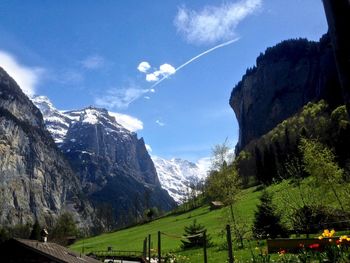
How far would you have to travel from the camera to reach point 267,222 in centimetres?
3653

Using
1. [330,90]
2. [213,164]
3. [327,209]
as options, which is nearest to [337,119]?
[330,90]

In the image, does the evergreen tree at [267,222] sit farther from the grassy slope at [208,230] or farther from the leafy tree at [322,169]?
the leafy tree at [322,169]

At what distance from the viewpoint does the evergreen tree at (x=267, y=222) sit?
1409 inches

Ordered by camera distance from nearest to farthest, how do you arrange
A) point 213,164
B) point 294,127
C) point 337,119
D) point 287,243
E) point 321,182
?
point 287,243, point 321,182, point 213,164, point 337,119, point 294,127

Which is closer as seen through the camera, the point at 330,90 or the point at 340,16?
the point at 340,16

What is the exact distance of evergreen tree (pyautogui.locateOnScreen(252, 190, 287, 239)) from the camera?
117 feet

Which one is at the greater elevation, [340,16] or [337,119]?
[337,119]

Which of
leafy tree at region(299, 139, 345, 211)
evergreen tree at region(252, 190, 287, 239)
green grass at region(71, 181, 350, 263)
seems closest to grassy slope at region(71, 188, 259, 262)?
green grass at region(71, 181, 350, 263)

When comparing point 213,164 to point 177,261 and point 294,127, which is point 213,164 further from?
point 294,127

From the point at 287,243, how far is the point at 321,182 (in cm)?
1651

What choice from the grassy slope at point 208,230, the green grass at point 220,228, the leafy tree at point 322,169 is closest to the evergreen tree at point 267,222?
the green grass at point 220,228

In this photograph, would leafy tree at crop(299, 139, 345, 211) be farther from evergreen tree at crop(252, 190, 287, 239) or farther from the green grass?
evergreen tree at crop(252, 190, 287, 239)

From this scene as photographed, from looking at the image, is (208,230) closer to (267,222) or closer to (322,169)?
(267,222)

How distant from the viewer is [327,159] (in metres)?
39.2
